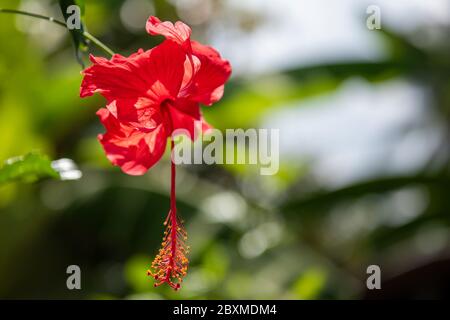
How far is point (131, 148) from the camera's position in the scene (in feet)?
3.06

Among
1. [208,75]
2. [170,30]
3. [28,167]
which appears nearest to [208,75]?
[208,75]

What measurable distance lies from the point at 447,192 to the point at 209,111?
1437 millimetres

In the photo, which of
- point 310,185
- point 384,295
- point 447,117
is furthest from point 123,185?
point 447,117

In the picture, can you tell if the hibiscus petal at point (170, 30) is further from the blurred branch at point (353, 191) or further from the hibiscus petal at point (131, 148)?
the blurred branch at point (353, 191)

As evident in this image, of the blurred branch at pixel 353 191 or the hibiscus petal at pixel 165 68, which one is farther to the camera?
the blurred branch at pixel 353 191

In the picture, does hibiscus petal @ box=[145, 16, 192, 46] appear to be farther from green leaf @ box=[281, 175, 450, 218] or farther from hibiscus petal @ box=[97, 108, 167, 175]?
green leaf @ box=[281, 175, 450, 218]

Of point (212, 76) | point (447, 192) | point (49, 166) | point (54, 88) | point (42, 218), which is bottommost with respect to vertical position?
point (49, 166)

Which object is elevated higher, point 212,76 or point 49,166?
point 212,76

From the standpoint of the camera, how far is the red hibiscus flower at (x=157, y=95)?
0.83 metres

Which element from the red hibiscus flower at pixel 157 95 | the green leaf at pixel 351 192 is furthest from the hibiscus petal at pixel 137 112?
the green leaf at pixel 351 192

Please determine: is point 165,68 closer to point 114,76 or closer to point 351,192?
point 114,76

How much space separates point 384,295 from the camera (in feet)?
7.64

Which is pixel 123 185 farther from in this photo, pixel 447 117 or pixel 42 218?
pixel 447 117

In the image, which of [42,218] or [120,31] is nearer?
[42,218]
